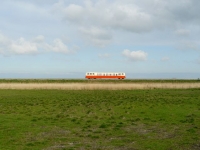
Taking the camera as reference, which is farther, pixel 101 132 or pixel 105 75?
pixel 105 75

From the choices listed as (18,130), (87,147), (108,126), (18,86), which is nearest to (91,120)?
(108,126)

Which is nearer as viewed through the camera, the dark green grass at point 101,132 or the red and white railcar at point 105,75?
the dark green grass at point 101,132

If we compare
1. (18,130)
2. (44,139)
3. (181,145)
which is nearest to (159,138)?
(181,145)

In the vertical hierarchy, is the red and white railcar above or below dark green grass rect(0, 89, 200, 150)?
above

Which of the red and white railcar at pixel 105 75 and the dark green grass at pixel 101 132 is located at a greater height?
the red and white railcar at pixel 105 75

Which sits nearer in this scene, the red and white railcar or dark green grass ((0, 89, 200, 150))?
dark green grass ((0, 89, 200, 150))

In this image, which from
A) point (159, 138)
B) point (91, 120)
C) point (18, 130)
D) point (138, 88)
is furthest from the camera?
point (138, 88)

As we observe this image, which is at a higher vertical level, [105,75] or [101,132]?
[105,75]

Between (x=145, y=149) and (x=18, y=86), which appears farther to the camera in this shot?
(x=18, y=86)

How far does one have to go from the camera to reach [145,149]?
8664 millimetres

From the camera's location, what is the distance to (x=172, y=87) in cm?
4344

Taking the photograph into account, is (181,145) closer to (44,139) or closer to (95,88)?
(44,139)

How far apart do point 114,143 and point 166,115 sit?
292 inches

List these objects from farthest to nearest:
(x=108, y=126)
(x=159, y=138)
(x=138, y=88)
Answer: (x=138, y=88) → (x=108, y=126) → (x=159, y=138)
